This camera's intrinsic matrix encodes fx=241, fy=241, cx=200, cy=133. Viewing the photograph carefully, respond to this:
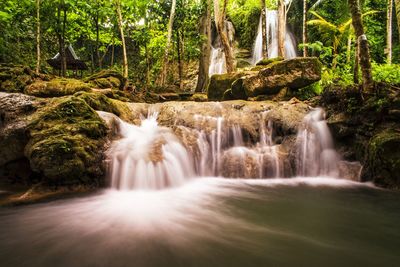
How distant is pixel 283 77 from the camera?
825 cm

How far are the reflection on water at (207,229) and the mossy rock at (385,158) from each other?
0.39 meters

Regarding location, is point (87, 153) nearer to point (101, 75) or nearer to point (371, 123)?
point (371, 123)

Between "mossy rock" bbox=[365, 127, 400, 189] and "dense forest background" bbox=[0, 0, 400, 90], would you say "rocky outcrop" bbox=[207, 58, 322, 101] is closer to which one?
"dense forest background" bbox=[0, 0, 400, 90]

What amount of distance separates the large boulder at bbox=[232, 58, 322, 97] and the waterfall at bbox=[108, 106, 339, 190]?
179cm

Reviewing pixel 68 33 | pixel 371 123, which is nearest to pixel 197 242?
pixel 371 123

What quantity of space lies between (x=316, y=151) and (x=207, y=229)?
424cm

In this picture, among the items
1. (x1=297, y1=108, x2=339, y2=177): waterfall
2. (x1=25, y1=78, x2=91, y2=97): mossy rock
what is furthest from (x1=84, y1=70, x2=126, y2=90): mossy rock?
(x1=297, y1=108, x2=339, y2=177): waterfall

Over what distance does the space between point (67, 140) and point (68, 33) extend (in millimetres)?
16931

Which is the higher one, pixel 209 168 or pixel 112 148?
pixel 112 148

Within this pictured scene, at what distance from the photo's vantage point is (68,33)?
17.7 m

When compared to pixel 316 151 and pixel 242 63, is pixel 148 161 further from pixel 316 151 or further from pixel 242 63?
pixel 242 63

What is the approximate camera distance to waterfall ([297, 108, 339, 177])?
589 cm

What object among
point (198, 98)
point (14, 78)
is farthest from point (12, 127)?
point (198, 98)

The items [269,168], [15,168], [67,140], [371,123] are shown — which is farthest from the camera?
[269,168]
